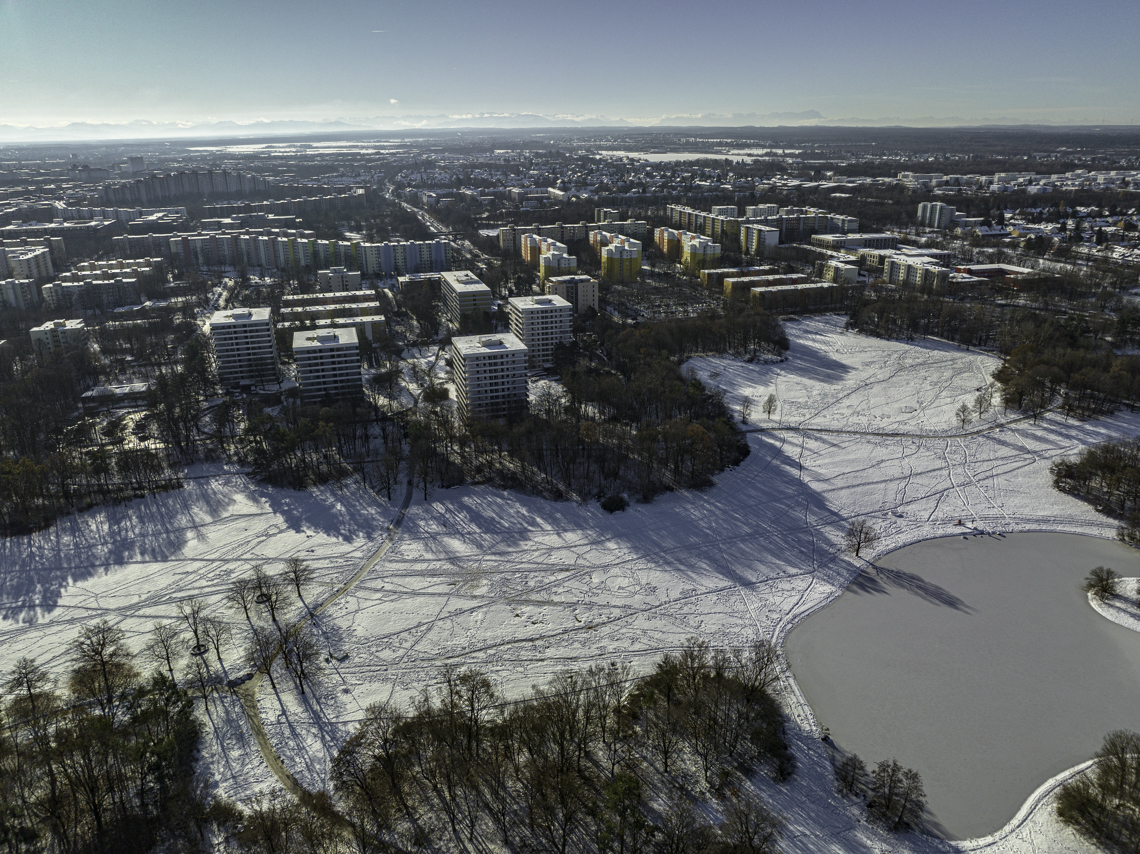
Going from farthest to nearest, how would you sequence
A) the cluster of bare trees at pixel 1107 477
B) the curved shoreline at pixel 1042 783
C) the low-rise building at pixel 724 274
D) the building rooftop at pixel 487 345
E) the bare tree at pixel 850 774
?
1. the low-rise building at pixel 724 274
2. the building rooftop at pixel 487 345
3. the cluster of bare trees at pixel 1107 477
4. the bare tree at pixel 850 774
5. the curved shoreline at pixel 1042 783

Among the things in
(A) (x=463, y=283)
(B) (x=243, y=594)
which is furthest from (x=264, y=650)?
(A) (x=463, y=283)

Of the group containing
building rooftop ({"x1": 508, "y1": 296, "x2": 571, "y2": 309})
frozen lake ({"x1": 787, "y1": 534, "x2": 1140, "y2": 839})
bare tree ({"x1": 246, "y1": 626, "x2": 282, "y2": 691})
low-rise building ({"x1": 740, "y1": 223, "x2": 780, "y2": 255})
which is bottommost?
frozen lake ({"x1": 787, "y1": 534, "x2": 1140, "y2": 839})

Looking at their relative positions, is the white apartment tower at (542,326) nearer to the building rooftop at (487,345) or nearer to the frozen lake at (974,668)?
the building rooftop at (487,345)

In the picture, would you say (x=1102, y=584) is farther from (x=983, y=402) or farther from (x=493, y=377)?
(x=493, y=377)

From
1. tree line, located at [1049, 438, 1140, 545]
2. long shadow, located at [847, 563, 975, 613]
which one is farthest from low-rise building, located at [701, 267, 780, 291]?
long shadow, located at [847, 563, 975, 613]

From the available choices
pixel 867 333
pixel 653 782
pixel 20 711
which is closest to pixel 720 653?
pixel 653 782

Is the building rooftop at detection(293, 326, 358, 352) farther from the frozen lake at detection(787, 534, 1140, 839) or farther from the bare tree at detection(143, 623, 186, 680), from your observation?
the frozen lake at detection(787, 534, 1140, 839)

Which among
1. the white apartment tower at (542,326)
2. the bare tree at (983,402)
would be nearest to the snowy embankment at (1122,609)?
the bare tree at (983,402)
